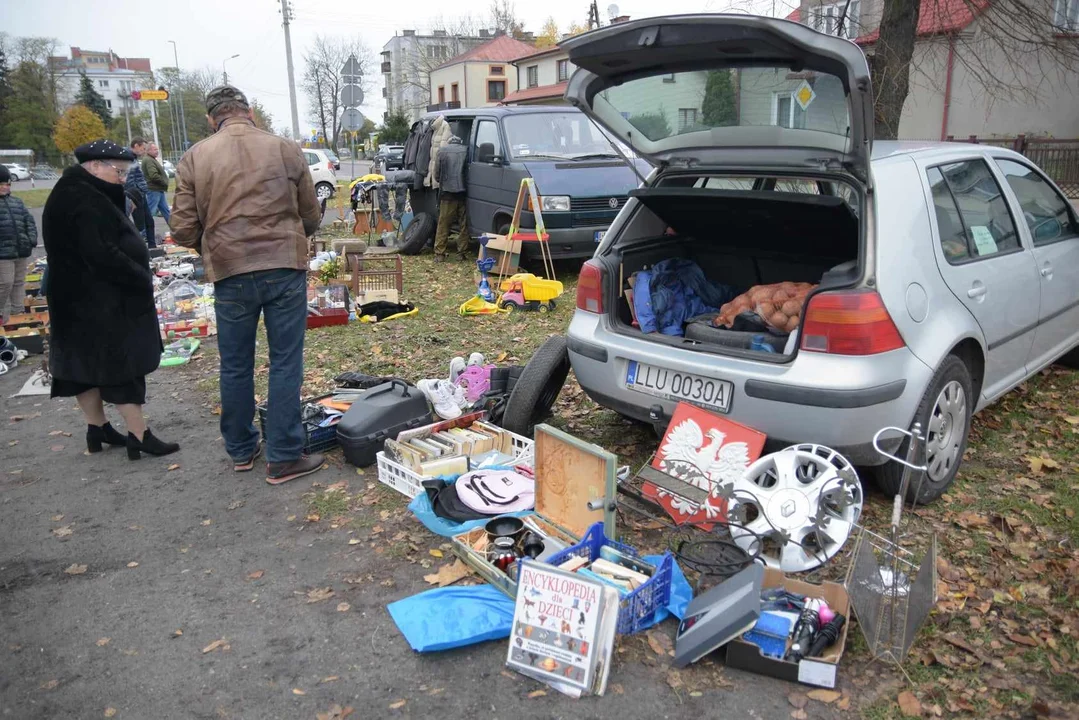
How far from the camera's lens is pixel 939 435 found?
3.88 metres

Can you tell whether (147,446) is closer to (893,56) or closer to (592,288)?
(592,288)

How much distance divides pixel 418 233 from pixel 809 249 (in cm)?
876

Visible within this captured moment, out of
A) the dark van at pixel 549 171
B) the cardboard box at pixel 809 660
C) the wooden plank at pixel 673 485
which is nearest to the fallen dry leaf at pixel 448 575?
the wooden plank at pixel 673 485

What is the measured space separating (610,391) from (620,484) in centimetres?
54

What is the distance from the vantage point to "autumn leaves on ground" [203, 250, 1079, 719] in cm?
270

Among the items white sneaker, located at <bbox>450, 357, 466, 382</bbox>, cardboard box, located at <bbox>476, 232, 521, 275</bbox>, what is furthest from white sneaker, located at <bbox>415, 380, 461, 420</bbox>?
cardboard box, located at <bbox>476, 232, 521, 275</bbox>

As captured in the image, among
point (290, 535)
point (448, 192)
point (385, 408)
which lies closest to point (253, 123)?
point (385, 408)

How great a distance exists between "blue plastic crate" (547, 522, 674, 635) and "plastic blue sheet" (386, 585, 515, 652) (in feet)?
0.98

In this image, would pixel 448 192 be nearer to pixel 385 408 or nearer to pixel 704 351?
pixel 385 408

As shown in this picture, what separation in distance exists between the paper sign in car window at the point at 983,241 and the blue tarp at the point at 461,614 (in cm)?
238

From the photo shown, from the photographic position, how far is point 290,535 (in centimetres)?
397

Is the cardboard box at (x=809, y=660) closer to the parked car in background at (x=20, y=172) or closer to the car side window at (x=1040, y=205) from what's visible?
the car side window at (x=1040, y=205)

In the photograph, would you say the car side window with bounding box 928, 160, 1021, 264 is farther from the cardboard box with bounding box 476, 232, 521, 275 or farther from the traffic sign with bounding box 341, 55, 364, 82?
the traffic sign with bounding box 341, 55, 364, 82

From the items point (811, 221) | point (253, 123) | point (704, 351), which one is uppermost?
point (253, 123)
